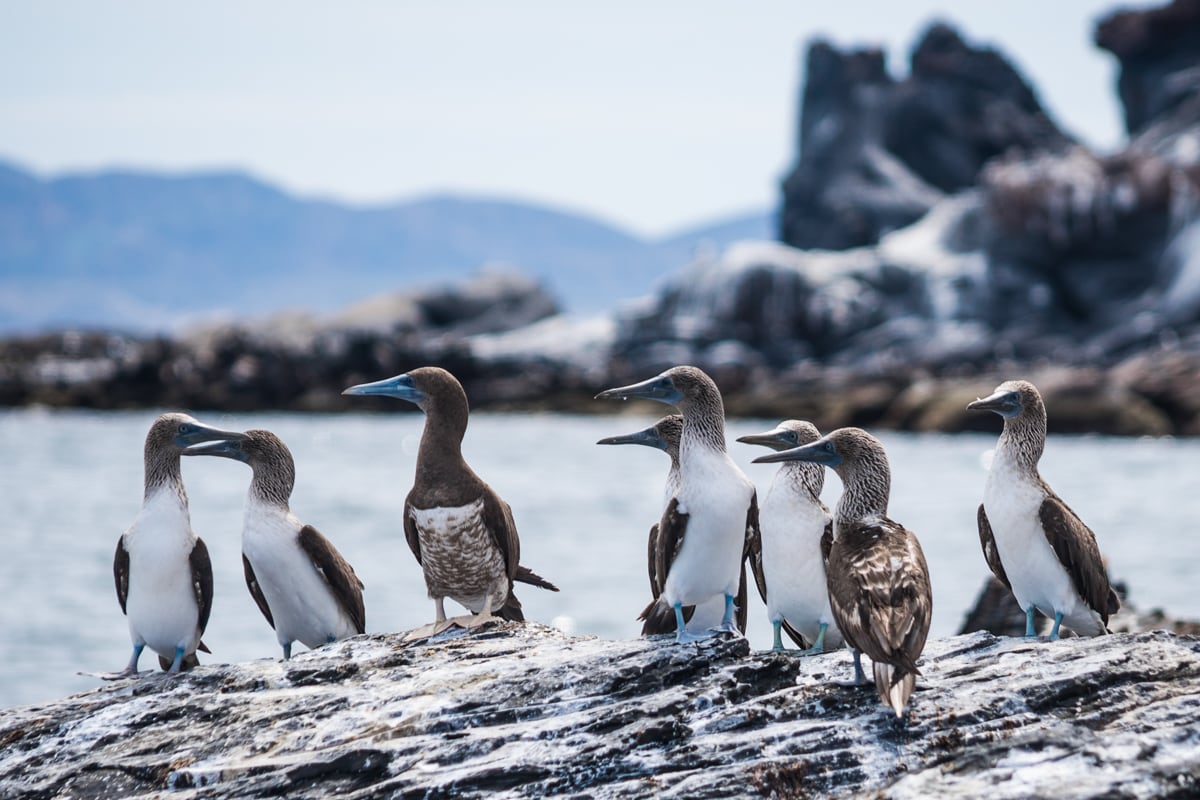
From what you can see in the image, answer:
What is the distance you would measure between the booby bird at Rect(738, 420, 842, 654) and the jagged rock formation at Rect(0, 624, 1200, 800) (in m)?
0.35

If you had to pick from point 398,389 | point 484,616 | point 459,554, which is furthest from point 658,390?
point 484,616

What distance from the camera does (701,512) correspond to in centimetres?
643

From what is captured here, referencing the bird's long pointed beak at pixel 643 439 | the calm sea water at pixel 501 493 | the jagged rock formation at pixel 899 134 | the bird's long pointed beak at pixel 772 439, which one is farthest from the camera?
the jagged rock formation at pixel 899 134

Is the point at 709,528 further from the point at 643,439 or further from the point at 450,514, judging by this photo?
the point at 450,514

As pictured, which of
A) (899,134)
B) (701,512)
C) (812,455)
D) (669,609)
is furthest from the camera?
(899,134)

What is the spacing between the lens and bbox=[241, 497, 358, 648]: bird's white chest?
7.04m

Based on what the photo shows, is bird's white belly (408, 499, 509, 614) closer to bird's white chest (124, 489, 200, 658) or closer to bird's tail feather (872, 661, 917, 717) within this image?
bird's white chest (124, 489, 200, 658)

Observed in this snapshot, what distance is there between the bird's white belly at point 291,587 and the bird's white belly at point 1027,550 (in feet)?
11.9

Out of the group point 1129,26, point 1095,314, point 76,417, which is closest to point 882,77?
point 1129,26

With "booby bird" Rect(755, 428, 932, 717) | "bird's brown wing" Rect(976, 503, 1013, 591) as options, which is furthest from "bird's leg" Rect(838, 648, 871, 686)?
"bird's brown wing" Rect(976, 503, 1013, 591)

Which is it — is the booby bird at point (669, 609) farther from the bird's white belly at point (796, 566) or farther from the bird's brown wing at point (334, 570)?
the bird's brown wing at point (334, 570)

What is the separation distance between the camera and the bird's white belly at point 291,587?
704cm

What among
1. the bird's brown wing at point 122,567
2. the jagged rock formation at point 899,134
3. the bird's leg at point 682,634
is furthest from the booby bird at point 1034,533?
the jagged rock formation at point 899,134

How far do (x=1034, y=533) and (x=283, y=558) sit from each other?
154 inches
